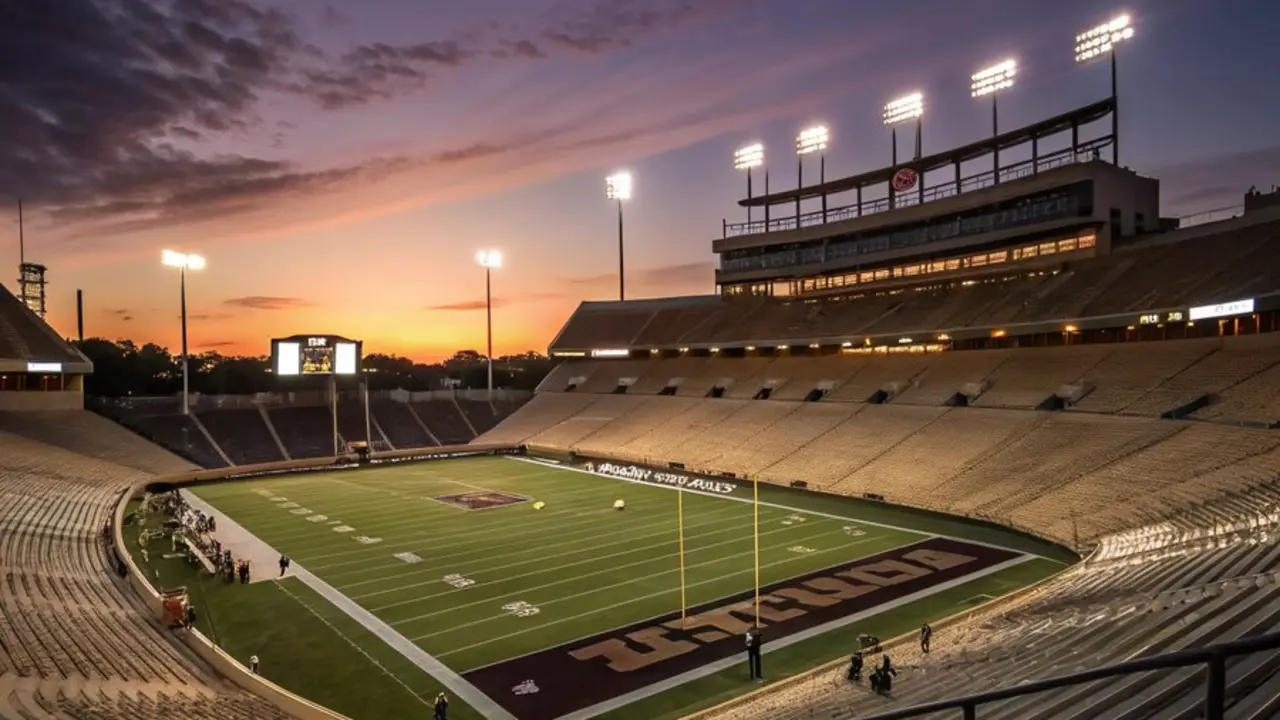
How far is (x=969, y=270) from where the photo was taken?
44.4 m

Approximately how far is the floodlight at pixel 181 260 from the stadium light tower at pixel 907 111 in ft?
143

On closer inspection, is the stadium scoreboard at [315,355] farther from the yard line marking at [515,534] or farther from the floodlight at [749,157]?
the floodlight at [749,157]

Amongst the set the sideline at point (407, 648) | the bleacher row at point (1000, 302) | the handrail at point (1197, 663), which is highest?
the bleacher row at point (1000, 302)

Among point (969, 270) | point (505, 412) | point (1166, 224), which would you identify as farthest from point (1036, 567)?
point (505, 412)

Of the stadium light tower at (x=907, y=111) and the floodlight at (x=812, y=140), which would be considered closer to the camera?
the stadium light tower at (x=907, y=111)

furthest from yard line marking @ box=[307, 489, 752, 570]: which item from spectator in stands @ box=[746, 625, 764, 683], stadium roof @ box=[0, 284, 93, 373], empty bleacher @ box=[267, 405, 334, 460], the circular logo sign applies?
the circular logo sign

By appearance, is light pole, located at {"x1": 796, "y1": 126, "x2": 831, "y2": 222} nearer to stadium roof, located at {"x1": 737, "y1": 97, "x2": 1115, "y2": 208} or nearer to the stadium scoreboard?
stadium roof, located at {"x1": 737, "y1": 97, "x2": 1115, "y2": 208}

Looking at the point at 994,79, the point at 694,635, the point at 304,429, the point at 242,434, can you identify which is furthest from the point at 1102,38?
the point at 242,434

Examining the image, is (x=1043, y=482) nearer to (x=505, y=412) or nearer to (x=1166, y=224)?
(x=1166, y=224)

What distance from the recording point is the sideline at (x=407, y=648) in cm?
1448

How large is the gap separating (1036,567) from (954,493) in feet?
27.1

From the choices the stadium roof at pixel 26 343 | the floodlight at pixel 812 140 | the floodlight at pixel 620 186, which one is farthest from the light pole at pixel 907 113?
the stadium roof at pixel 26 343

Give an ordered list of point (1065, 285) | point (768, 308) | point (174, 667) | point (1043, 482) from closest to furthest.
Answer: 1. point (174, 667)
2. point (1043, 482)
3. point (1065, 285)
4. point (768, 308)

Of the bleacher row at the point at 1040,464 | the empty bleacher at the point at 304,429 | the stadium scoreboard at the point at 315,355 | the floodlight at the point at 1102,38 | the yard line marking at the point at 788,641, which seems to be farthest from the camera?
the empty bleacher at the point at 304,429
